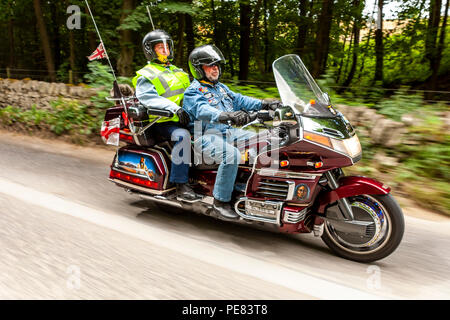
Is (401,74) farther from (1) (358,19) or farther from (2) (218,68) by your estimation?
(2) (218,68)

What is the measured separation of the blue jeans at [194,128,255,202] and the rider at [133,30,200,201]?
0.66ft

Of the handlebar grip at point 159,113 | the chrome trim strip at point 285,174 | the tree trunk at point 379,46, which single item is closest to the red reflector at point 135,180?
the handlebar grip at point 159,113

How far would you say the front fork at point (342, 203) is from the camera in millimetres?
3021

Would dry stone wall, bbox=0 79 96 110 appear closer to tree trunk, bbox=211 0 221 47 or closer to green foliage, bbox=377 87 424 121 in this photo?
green foliage, bbox=377 87 424 121

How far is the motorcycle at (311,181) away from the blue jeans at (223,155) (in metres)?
0.12

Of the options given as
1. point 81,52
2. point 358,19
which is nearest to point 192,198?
point 358,19

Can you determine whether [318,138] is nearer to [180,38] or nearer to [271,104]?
[271,104]

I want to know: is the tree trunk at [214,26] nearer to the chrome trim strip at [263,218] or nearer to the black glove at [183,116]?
the black glove at [183,116]

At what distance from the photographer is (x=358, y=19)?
12367 mm

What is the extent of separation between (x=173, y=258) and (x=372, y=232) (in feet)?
5.48

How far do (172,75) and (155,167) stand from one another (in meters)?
1.03

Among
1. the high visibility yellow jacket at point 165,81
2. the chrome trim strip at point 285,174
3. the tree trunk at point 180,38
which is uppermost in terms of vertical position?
the tree trunk at point 180,38

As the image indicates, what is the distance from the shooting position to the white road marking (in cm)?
264

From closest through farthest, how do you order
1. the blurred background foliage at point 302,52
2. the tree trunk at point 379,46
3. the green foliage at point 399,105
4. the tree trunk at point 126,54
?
the blurred background foliage at point 302,52
the green foliage at point 399,105
the tree trunk at point 126,54
the tree trunk at point 379,46
